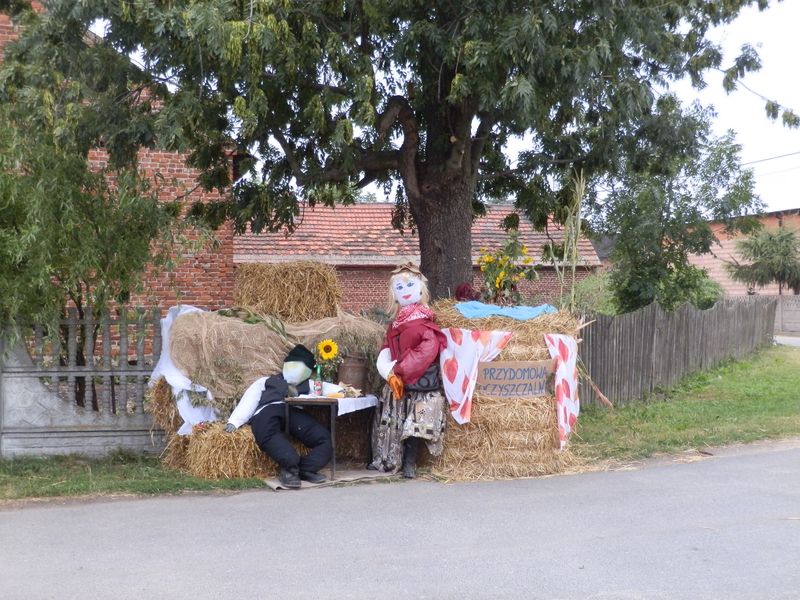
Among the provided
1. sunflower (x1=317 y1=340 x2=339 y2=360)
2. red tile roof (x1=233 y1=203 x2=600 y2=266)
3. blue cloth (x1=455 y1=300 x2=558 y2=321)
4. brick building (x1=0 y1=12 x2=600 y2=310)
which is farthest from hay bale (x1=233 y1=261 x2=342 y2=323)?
red tile roof (x1=233 y1=203 x2=600 y2=266)

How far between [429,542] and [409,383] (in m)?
2.12

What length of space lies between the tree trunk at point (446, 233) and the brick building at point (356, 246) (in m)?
10.9

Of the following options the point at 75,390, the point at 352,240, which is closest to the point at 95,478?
the point at 75,390

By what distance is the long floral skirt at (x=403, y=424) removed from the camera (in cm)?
784

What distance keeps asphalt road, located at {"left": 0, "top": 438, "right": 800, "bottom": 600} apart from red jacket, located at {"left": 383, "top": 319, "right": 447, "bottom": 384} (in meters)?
0.97

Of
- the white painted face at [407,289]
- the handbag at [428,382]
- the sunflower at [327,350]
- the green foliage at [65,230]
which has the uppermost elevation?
the green foliage at [65,230]

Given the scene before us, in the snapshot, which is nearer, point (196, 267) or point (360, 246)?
point (196, 267)

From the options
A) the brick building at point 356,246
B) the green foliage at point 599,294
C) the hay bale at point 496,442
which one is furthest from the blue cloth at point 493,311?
the brick building at point 356,246

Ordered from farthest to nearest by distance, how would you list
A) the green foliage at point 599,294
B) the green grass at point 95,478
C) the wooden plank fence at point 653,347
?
1. the green foliage at point 599,294
2. the wooden plank fence at point 653,347
3. the green grass at point 95,478

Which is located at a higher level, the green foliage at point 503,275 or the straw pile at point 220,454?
the green foliage at point 503,275

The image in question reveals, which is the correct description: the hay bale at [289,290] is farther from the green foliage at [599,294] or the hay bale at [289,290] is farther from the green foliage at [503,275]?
the green foliage at [599,294]

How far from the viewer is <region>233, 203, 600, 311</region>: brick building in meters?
22.2

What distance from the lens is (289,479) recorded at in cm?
745

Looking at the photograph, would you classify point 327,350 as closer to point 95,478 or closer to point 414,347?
point 414,347
